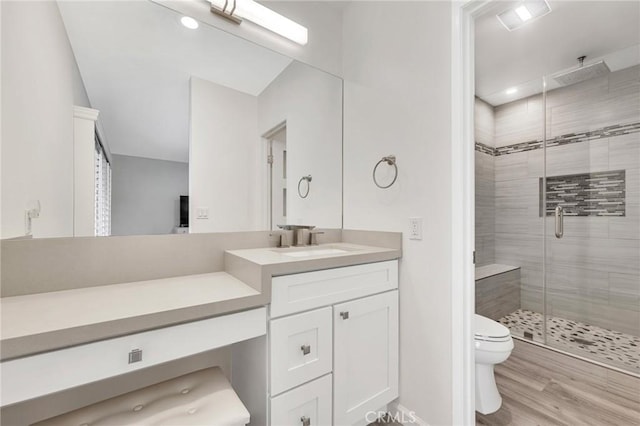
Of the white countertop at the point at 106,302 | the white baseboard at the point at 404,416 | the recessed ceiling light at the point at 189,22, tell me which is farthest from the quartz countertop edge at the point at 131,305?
the recessed ceiling light at the point at 189,22

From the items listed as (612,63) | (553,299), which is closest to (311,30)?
(612,63)

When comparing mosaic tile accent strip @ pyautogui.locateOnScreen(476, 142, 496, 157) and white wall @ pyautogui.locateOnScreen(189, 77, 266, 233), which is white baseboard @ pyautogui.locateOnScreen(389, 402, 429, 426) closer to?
white wall @ pyautogui.locateOnScreen(189, 77, 266, 233)

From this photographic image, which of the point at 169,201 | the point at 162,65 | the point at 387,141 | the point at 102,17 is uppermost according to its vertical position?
the point at 102,17

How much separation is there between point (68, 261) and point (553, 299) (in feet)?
12.8

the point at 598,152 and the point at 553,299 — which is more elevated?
the point at 598,152

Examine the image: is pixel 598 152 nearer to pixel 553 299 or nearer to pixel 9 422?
pixel 553 299

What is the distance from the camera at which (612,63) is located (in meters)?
2.41

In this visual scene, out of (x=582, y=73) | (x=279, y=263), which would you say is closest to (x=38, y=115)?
(x=279, y=263)

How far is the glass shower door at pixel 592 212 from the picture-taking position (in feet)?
7.89

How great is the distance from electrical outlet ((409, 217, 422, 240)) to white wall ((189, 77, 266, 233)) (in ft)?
2.74

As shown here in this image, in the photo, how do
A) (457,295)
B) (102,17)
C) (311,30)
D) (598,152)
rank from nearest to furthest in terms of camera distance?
(102,17)
(457,295)
(311,30)
(598,152)

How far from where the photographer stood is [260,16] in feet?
5.08

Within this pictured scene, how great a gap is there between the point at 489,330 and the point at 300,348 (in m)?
1.25

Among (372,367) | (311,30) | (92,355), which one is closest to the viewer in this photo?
(92,355)
